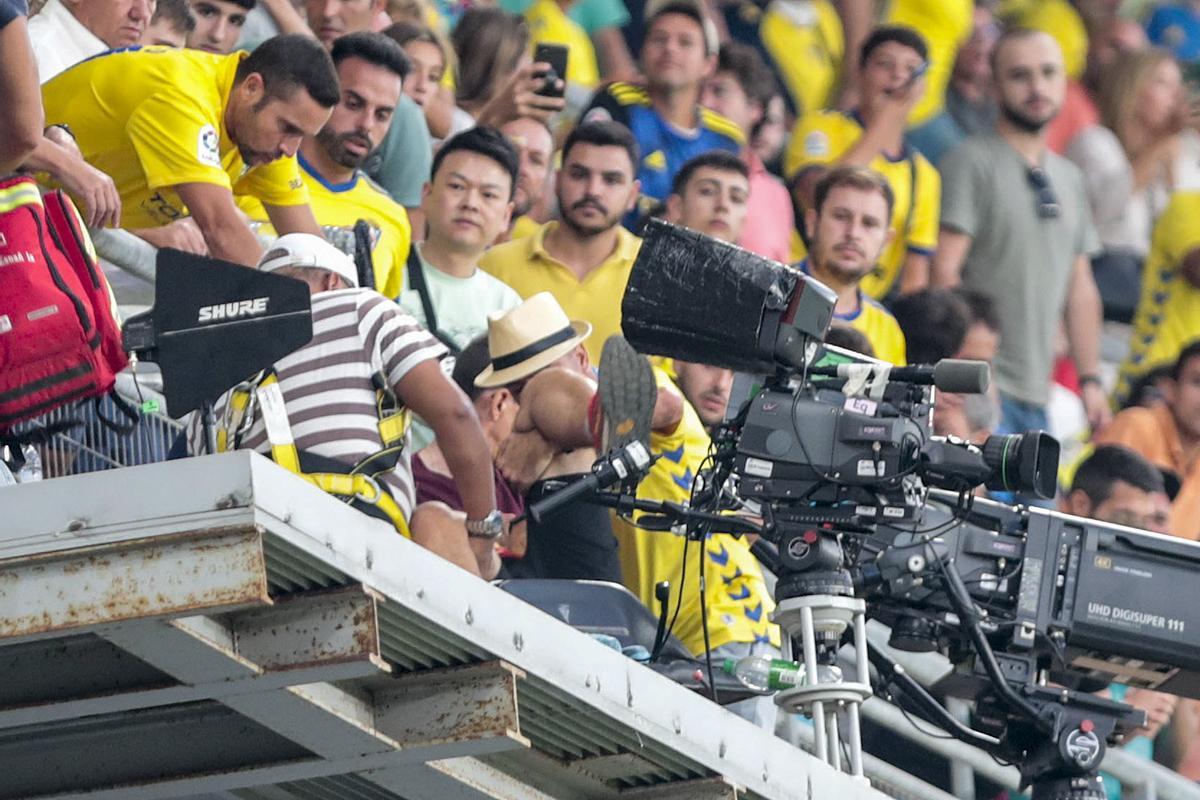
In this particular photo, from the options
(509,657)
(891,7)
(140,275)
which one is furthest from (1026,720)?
(891,7)

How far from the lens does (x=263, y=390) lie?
611cm

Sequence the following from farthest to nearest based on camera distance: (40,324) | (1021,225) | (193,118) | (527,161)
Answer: (1021,225)
(527,161)
(193,118)
(40,324)

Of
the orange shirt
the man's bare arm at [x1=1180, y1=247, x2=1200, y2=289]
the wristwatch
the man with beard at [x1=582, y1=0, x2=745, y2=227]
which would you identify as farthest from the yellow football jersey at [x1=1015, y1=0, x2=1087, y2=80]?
the wristwatch

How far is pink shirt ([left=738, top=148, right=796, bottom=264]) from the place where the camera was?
10.4 metres

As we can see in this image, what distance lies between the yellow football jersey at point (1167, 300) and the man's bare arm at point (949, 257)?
1.07m

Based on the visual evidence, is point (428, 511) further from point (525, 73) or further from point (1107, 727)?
point (525, 73)

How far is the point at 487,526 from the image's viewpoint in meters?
6.78

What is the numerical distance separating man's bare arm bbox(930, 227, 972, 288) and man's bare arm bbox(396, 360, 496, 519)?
16.3 feet

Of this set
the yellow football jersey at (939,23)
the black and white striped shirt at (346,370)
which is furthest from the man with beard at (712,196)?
the black and white striped shirt at (346,370)

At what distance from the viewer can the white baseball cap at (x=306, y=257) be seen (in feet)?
21.9

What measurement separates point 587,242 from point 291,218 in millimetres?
1867

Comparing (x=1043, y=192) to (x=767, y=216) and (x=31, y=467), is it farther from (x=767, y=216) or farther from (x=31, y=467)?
(x=31, y=467)

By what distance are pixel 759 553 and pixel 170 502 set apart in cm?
214

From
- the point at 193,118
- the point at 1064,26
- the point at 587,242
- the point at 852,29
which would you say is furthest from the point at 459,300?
the point at 1064,26
